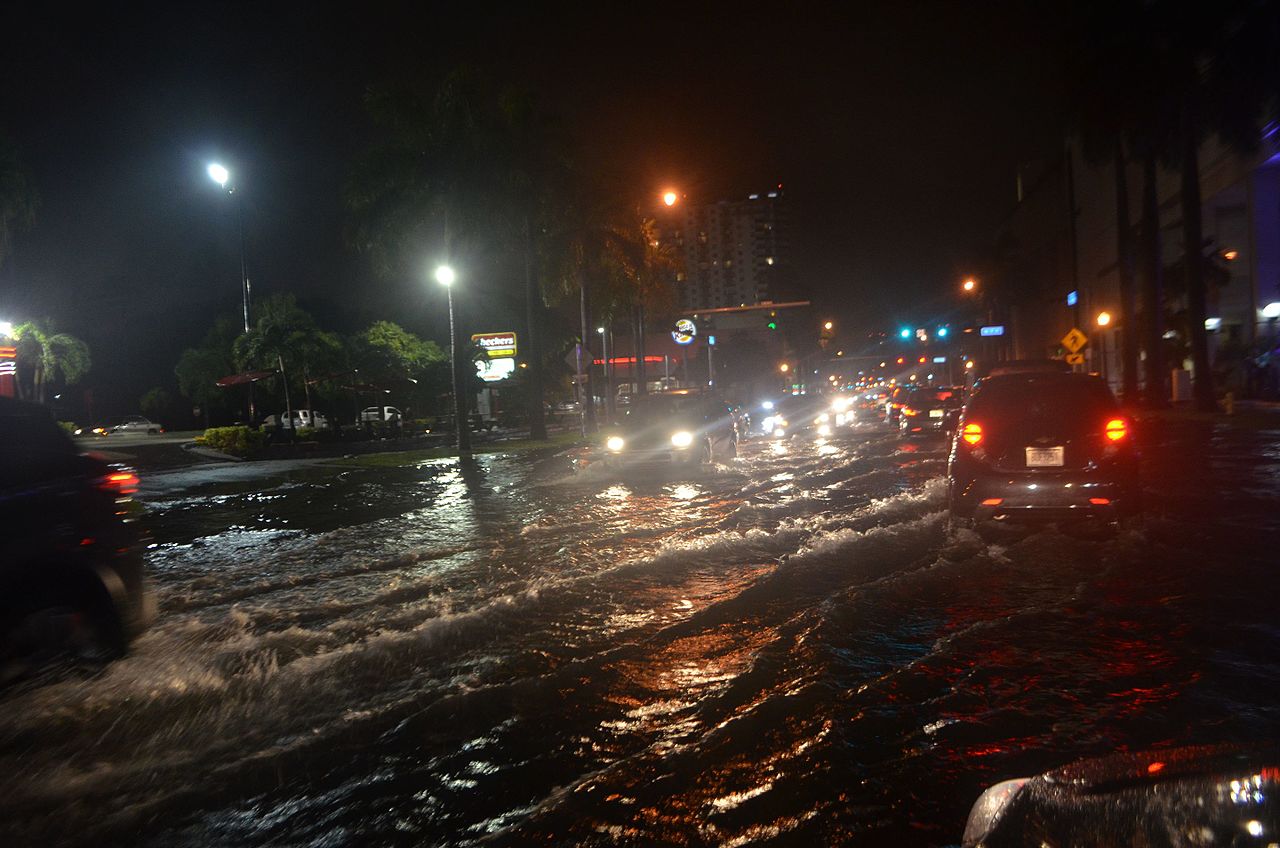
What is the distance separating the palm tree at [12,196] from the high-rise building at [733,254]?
12311 centimetres

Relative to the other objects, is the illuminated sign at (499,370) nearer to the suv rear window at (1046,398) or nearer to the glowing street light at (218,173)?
the glowing street light at (218,173)

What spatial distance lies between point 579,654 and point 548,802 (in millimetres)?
2381

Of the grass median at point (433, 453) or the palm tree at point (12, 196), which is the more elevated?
the palm tree at point (12, 196)

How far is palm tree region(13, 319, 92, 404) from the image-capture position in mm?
47312

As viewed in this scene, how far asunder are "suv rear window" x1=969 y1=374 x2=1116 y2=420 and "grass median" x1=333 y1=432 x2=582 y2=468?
A: 65.0ft

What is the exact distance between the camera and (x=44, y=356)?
48.8 meters

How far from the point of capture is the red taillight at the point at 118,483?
627cm

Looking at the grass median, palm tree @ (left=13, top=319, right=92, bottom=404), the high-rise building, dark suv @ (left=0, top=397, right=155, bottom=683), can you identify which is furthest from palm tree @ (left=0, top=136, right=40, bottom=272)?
the high-rise building

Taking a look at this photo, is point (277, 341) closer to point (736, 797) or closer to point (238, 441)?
point (238, 441)

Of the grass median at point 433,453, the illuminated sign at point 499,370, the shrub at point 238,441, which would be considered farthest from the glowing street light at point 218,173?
the illuminated sign at point 499,370

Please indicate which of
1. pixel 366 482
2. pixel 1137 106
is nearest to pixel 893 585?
pixel 366 482

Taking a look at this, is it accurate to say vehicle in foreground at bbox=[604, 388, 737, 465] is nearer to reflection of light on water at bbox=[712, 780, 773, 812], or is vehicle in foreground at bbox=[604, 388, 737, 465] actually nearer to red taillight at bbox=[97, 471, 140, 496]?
red taillight at bbox=[97, 471, 140, 496]

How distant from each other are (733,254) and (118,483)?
548ft

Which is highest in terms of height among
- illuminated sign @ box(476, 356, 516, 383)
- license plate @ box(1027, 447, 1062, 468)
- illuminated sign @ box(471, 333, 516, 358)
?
illuminated sign @ box(471, 333, 516, 358)
